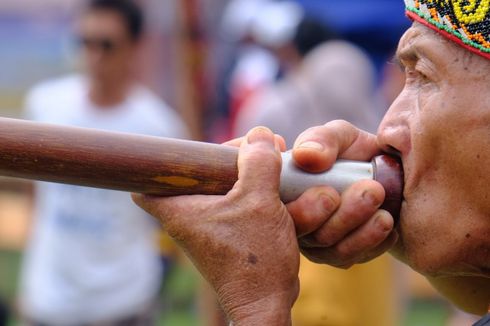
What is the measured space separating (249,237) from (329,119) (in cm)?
350

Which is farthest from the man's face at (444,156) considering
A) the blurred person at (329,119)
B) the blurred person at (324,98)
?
the blurred person at (324,98)

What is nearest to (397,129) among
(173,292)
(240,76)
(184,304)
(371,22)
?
(371,22)

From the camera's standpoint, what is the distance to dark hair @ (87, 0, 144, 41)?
6.14 meters

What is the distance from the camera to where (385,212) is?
1.86 m

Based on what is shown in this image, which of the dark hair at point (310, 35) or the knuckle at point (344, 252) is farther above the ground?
the knuckle at point (344, 252)

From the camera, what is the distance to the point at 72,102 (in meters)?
5.81

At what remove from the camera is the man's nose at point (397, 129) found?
1.88 m

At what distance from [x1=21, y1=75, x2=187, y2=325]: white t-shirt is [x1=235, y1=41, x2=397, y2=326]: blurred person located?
30.3 inches

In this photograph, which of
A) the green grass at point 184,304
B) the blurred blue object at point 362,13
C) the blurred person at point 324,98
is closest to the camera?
the blurred person at point 324,98

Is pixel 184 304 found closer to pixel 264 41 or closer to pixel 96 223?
pixel 264 41

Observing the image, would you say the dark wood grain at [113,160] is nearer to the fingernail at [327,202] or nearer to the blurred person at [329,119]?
the fingernail at [327,202]

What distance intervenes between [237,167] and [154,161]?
0.49 feet

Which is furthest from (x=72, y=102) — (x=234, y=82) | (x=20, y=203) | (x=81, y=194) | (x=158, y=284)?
(x=20, y=203)

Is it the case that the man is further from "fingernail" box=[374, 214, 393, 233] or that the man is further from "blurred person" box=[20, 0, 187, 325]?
"blurred person" box=[20, 0, 187, 325]
